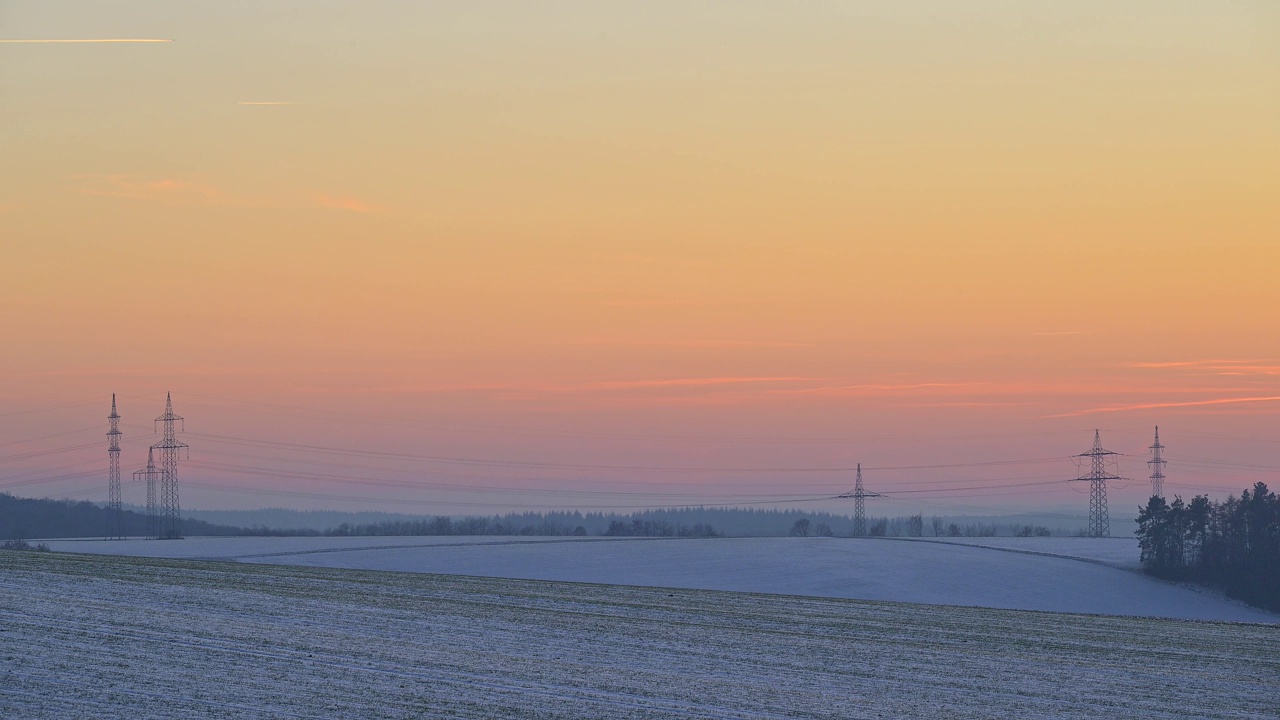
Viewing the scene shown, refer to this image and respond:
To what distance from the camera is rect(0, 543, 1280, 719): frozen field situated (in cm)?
2497

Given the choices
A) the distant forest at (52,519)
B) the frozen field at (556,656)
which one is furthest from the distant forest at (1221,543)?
Result: the distant forest at (52,519)

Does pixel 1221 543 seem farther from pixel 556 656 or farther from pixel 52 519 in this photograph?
pixel 52 519

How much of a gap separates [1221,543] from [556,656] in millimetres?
84947

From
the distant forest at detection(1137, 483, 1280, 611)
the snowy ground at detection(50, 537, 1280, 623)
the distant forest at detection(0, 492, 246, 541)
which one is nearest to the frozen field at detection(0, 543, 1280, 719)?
the snowy ground at detection(50, 537, 1280, 623)

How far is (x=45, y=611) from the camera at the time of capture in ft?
113

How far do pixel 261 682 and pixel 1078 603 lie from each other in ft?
192

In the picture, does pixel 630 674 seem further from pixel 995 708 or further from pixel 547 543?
pixel 547 543

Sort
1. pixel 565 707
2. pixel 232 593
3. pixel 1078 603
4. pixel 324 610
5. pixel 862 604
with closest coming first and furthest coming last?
pixel 565 707 < pixel 324 610 < pixel 232 593 < pixel 862 604 < pixel 1078 603

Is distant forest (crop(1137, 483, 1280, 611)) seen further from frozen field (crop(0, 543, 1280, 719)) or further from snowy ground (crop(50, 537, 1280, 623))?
frozen field (crop(0, 543, 1280, 719))

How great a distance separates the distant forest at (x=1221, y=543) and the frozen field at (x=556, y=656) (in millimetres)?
50159

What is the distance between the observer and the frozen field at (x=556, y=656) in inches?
983

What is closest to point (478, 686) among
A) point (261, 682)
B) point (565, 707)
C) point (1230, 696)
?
point (565, 707)

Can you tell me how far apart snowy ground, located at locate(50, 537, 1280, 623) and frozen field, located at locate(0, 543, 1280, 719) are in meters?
21.3

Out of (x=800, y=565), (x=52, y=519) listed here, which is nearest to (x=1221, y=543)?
(x=800, y=565)
